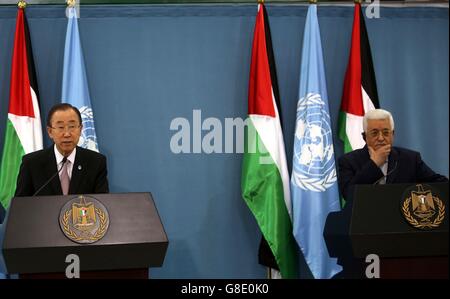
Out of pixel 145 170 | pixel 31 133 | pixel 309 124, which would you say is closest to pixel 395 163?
pixel 309 124

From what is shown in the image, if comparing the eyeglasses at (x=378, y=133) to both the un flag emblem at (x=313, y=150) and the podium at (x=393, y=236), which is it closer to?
the podium at (x=393, y=236)

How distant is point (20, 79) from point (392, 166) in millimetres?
2698

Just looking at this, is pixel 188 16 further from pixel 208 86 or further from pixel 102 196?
pixel 102 196

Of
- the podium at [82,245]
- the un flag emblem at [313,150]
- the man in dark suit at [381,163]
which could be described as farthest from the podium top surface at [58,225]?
the un flag emblem at [313,150]

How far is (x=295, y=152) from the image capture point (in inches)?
207

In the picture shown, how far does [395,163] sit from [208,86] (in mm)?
1771

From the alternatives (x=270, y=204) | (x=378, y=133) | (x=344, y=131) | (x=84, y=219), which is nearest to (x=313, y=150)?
(x=344, y=131)

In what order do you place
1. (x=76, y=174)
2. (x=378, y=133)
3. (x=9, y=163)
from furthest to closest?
(x=9, y=163) < (x=378, y=133) < (x=76, y=174)

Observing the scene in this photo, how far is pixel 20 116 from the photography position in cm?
526

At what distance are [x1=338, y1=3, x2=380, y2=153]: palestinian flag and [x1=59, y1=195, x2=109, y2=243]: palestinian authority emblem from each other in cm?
238

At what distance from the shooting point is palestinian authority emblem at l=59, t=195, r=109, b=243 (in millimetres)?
3357

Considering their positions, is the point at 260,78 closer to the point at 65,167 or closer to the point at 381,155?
the point at 381,155

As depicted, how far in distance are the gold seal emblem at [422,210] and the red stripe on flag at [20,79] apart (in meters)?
2.88

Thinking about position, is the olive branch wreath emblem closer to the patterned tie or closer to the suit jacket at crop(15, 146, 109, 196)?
the suit jacket at crop(15, 146, 109, 196)
